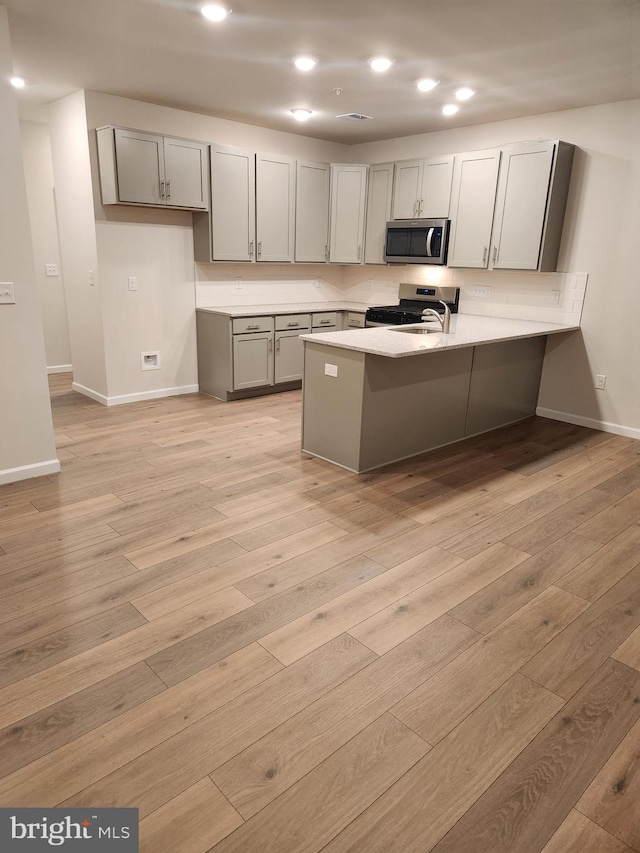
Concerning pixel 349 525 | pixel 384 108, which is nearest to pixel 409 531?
pixel 349 525

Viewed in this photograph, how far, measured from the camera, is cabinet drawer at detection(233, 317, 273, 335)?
17.4 ft

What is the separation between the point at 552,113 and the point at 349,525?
13.2 ft

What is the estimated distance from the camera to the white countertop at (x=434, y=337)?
3.47 meters

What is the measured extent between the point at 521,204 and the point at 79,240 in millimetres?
3931

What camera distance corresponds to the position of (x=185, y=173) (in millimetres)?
4945

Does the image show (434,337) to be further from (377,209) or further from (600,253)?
(377,209)

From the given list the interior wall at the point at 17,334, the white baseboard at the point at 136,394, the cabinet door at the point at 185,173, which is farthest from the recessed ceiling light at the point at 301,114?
the white baseboard at the point at 136,394

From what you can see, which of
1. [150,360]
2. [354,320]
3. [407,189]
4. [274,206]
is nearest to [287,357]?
[354,320]

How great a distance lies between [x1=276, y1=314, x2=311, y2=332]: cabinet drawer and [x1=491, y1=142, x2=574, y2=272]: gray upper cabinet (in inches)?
79.2

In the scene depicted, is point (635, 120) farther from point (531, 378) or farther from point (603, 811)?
point (603, 811)

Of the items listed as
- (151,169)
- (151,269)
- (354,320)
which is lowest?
(354,320)

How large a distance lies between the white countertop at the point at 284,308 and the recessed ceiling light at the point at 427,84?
2347 mm

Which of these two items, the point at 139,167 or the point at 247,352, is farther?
the point at 247,352

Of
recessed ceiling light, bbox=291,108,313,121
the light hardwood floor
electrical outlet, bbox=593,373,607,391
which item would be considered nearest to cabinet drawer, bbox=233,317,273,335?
recessed ceiling light, bbox=291,108,313,121
